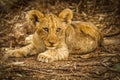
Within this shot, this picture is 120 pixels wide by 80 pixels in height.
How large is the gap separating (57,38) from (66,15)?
0.87 feet

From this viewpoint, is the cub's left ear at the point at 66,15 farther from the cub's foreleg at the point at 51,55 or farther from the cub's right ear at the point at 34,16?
the cub's foreleg at the point at 51,55

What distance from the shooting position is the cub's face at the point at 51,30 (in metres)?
3.73

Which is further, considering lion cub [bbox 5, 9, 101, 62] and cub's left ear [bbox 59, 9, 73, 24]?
cub's left ear [bbox 59, 9, 73, 24]

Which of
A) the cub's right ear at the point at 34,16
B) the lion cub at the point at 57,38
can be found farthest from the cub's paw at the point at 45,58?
the cub's right ear at the point at 34,16

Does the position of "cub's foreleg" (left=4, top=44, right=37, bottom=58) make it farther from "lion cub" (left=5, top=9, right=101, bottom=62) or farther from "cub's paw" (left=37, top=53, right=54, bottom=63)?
"cub's paw" (left=37, top=53, right=54, bottom=63)

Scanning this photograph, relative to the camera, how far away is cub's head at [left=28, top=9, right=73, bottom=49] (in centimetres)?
373

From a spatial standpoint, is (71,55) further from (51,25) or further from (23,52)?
(23,52)

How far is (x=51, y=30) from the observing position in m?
3.77

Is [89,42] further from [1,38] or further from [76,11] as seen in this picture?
[1,38]

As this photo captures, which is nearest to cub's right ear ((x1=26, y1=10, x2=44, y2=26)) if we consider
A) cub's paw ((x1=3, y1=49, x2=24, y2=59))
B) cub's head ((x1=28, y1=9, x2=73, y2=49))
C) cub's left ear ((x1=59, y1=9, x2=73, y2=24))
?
cub's head ((x1=28, y1=9, x2=73, y2=49))

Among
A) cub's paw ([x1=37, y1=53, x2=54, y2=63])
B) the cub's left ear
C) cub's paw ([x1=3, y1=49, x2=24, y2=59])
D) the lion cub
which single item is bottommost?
cub's paw ([x1=37, y1=53, x2=54, y2=63])

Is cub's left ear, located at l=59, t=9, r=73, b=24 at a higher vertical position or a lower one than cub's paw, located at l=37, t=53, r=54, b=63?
higher

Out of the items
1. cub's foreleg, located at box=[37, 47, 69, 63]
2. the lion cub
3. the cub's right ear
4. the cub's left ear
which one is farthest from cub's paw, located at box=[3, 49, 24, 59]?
the cub's left ear

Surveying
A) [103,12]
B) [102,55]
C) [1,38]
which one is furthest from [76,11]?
[1,38]
